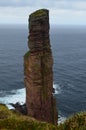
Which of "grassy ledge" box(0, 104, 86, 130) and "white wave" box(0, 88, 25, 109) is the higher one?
"grassy ledge" box(0, 104, 86, 130)

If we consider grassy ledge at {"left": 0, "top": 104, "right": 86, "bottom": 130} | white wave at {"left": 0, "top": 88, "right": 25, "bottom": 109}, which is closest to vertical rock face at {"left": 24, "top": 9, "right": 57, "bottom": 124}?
white wave at {"left": 0, "top": 88, "right": 25, "bottom": 109}

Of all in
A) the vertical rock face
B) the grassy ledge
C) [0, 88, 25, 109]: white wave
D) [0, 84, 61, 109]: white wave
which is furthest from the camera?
[0, 84, 61, 109]: white wave

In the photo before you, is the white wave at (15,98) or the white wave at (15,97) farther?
the white wave at (15,97)

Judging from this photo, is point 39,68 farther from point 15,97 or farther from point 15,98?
point 15,97

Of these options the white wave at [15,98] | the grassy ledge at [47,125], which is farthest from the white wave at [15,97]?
the grassy ledge at [47,125]

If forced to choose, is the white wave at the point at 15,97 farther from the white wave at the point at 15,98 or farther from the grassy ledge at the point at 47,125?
the grassy ledge at the point at 47,125

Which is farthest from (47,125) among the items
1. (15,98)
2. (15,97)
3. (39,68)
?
(15,97)

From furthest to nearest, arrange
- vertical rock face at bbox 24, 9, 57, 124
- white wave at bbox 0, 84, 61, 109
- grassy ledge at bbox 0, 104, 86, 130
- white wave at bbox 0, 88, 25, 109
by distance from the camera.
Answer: white wave at bbox 0, 84, 61, 109, white wave at bbox 0, 88, 25, 109, vertical rock face at bbox 24, 9, 57, 124, grassy ledge at bbox 0, 104, 86, 130

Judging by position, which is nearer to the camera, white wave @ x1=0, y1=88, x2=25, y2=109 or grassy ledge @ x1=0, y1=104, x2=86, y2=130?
grassy ledge @ x1=0, y1=104, x2=86, y2=130

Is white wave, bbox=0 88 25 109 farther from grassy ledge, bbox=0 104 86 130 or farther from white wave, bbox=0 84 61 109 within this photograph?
grassy ledge, bbox=0 104 86 130

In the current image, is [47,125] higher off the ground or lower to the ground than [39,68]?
higher
